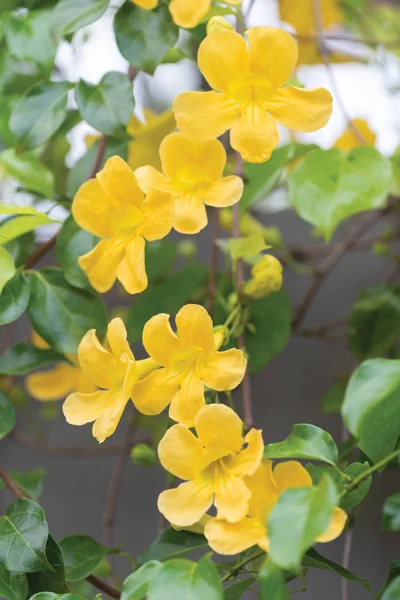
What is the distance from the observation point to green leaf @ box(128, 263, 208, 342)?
85 centimetres

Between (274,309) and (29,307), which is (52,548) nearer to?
(29,307)

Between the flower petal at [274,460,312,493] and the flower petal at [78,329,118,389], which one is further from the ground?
the flower petal at [78,329,118,389]

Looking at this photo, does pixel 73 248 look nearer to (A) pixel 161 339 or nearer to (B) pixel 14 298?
(B) pixel 14 298

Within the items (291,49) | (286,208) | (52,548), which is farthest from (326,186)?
(286,208)

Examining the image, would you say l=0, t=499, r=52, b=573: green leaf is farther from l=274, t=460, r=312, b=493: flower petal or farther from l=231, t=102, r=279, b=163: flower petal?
l=231, t=102, r=279, b=163: flower petal

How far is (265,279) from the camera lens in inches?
23.5

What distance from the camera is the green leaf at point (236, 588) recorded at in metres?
0.43

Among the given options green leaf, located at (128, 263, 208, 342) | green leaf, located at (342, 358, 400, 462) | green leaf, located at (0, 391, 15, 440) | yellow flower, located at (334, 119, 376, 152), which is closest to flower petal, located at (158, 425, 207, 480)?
green leaf, located at (342, 358, 400, 462)

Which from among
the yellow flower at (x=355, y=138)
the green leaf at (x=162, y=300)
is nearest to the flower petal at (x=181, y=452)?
the green leaf at (x=162, y=300)

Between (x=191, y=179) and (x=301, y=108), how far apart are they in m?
0.11

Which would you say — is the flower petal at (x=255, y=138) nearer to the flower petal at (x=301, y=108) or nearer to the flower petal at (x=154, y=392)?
the flower petal at (x=301, y=108)

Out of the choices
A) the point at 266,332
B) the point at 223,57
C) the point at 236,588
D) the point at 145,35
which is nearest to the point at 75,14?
the point at 145,35

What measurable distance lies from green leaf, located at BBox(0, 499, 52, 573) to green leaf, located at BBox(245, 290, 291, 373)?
33cm

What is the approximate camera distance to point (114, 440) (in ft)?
3.54
